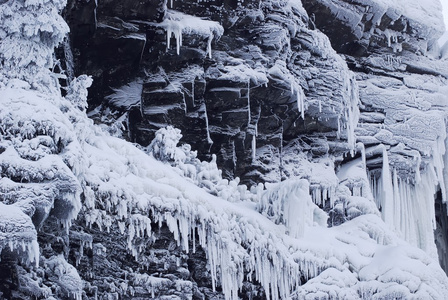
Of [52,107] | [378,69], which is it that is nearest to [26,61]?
[52,107]

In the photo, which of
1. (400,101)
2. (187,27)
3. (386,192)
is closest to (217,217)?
(187,27)

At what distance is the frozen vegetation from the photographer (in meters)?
10.2

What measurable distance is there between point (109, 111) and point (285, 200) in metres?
5.52

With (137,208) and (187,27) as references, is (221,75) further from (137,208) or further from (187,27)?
(137,208)

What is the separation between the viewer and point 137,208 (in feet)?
38.4

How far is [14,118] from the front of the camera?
35.0ft

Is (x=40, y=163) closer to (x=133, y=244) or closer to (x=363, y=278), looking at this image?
(x=133, y=244)

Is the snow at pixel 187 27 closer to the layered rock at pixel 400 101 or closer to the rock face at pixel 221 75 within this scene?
the rock face at pixel 221 75

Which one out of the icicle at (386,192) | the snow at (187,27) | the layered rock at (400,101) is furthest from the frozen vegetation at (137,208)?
the layered rock at (400,101)

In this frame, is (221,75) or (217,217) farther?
(221,75)

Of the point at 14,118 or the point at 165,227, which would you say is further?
the point at 165,227

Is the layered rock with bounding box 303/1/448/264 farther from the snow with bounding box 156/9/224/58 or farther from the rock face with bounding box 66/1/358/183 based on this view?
the snow with bounding box 156/9/224/58

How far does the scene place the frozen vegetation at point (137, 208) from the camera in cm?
1024

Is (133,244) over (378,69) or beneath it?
beneath
